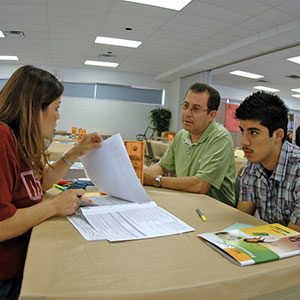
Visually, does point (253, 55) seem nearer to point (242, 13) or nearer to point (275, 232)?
point (242, 13)

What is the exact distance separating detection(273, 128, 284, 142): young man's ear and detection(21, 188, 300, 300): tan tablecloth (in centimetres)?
61

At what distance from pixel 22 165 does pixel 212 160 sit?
992 mm

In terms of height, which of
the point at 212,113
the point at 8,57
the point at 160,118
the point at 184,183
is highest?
the point at 8,57

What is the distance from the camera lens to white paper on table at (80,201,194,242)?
0.76 m

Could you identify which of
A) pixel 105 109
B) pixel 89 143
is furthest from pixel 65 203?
pixel 105 109

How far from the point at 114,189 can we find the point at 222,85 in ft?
34.5

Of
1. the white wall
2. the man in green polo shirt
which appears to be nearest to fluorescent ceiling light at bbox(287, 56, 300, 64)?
the white wall

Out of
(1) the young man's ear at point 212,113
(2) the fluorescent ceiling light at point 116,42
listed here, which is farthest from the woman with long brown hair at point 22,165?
(2) the fluorescent ceiling light at point 116,42

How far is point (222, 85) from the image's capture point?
427 inches

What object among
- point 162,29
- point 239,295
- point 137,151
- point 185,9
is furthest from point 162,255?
point 162,29

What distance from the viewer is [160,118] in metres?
10.7

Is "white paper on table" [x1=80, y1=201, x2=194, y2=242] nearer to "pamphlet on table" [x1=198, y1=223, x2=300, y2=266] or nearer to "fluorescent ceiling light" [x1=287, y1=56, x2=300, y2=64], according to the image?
"pamphlet on table" [x1=198, y1=223, x2=300, y2=266]

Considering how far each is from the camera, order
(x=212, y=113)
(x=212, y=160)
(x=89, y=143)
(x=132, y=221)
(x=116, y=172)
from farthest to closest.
A: 1. (x=212, y=113)
2. (x=212, y=160)
3. (x=89, y=143)
4. (x=116, y=172)
5. (x=132, y=221)

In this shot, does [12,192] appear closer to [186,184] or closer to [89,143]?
[89,143]
